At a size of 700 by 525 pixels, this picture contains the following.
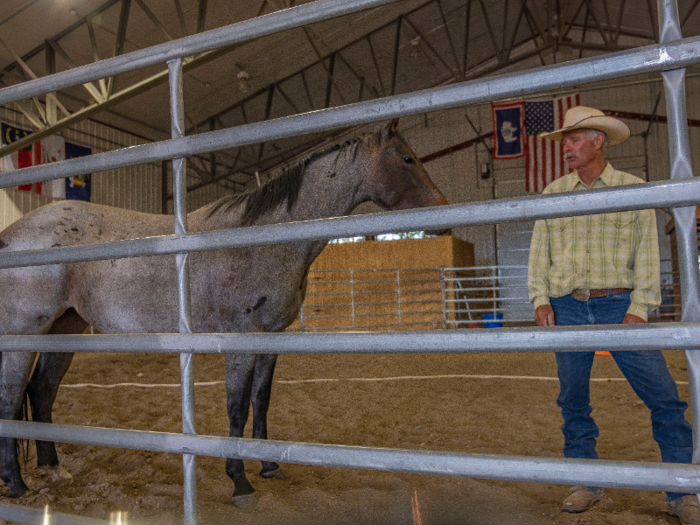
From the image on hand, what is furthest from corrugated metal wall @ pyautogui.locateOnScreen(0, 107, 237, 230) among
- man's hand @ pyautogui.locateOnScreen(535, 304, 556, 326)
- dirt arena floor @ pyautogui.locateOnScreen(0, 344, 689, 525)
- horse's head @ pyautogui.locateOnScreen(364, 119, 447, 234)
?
man's hand @ pyautogui.locateOnScreen(535, 304, 556, 326)

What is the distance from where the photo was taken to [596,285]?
6.52 ft

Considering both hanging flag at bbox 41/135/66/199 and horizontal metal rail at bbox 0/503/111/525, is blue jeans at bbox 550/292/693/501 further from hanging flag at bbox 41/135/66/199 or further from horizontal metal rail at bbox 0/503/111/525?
hanging flag at bbox 41/135/66/199

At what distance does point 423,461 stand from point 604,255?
1.44 meters

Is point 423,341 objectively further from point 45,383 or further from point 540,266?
point 45,383

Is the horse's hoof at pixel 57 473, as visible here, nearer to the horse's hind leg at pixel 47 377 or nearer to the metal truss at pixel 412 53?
the horse's hind leg at pixel 47 377

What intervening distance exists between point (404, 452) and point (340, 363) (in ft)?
17.8

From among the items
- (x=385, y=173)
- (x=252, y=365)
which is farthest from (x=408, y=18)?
(x=252, y=365)

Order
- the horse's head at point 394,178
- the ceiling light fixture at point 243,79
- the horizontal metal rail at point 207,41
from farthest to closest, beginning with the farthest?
the ceiling light fixture at point 243,79
the horse's head at point 394,178
the horizontal metal rail at point 207,41

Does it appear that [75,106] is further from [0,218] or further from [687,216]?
[687,216]

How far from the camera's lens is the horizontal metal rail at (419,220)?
2.67ft

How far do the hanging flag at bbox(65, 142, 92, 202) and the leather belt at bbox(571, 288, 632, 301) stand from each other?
36.1 feet

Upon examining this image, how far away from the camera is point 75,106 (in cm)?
1063

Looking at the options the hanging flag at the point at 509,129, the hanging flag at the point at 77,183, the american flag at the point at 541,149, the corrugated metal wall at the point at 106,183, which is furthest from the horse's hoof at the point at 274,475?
the hanging flag at the point at 509,129

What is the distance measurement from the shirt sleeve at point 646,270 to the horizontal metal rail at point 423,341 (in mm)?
1232
